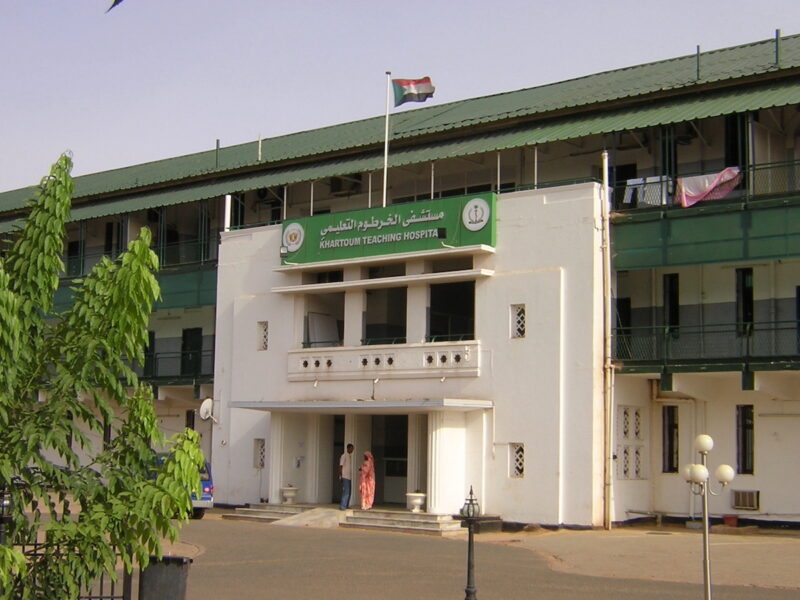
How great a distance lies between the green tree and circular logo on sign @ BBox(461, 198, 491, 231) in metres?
18.7

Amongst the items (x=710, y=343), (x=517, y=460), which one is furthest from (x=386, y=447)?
(x=710, y=343)

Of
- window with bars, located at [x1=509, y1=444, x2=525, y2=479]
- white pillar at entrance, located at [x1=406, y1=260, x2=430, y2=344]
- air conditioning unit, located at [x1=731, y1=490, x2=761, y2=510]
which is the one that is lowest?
air conditioning unit, located at [x1=731, y1=490, x2=761, y2=510]

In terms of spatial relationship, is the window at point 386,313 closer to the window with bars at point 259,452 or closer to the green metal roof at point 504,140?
the green metal roof at point 504,140

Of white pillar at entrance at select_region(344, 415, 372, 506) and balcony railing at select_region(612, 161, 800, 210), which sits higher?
balcony railing at select_region(612, 161, 800, 210)

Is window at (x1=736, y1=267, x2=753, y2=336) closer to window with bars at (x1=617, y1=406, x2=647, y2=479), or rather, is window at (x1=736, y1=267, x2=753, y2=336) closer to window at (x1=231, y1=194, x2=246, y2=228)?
window with bars at (x1=617, y1=406, x2=647, y2=479)

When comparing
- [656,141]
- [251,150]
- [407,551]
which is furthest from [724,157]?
[251,150]

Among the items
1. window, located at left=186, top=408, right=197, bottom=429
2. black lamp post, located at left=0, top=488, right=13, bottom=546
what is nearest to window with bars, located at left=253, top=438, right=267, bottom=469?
window, located at left=186, top=408, right=197, bottom=429

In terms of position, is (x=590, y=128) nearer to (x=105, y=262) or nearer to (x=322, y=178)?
(x=322, y=178)

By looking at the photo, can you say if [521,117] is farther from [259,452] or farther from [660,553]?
[660,553]

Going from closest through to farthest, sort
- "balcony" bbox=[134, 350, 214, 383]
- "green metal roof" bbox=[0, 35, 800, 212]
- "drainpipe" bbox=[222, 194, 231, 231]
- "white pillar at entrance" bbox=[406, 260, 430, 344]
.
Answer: "green metal roof" bbox=[0, 35, 800, 212]
"white pillar at entrance" bbox=[406, 260, 430, 344]
"drainpipe" bbox=[222, 194, 231, 231]
"balcony" bbox=[134, 350, 214, 383]

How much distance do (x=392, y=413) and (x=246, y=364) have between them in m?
5.52

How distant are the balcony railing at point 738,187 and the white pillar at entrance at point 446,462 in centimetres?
628

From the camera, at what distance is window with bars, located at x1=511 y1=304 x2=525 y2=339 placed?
2758cm

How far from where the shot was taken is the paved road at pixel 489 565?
16.9 m
